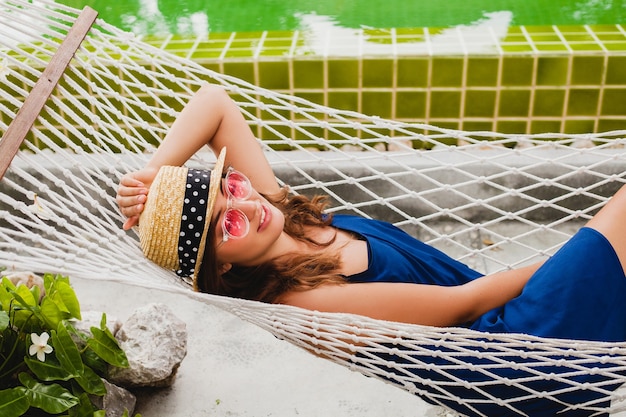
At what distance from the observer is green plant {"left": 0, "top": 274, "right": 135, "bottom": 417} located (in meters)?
1.35

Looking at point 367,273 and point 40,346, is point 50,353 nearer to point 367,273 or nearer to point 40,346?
point 40,346

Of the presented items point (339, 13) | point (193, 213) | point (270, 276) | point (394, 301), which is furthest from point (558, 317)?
point (339, 13)

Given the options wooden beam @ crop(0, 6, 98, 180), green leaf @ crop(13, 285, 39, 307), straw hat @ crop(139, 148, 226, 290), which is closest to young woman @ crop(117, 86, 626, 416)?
straw hat @ crop(139, 148, 226, 290)

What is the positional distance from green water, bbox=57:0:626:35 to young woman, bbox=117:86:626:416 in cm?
177

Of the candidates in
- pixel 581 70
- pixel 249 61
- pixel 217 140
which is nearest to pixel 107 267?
pixel 217 140

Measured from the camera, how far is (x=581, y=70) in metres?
2.25

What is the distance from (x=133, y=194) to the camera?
1.28m

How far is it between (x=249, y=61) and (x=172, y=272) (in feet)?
3.79

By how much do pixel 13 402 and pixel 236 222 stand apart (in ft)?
1.83

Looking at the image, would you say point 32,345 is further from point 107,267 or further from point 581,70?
point 581,70

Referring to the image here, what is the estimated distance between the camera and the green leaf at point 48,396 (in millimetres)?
1338

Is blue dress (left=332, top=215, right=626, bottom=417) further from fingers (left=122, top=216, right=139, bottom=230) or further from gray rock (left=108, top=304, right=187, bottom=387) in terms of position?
gray rock (left=108, top=304, right=187, bottom=387)

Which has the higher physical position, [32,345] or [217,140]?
[217,140]

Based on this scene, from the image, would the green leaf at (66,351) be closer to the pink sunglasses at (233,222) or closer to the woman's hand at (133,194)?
the woman's hand at (133,194)
